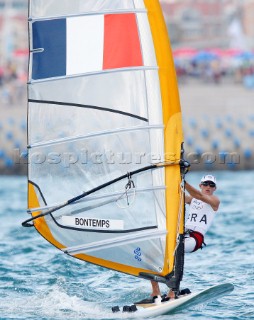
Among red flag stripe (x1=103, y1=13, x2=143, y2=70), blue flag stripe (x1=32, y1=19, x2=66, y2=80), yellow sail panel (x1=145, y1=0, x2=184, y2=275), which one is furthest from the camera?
blue flag stripe (x1=32, y1=19, x2=66, y2=80)

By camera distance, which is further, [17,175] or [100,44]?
[17,175]

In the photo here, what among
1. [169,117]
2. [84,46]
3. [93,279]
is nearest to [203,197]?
[169,117]

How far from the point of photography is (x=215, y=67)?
140 ft

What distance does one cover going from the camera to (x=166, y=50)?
920 centimetres

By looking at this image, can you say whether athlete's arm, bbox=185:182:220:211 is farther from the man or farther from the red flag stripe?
the red flag stripe

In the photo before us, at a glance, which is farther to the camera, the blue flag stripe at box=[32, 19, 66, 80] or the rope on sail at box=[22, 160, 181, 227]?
the blue flag stripe at box=[32, 19, 66, 80]

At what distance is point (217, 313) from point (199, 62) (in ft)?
118

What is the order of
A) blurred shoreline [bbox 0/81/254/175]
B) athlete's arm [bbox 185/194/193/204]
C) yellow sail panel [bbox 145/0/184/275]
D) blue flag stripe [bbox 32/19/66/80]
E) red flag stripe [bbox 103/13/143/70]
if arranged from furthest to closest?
1. blurred shoreline [bbox 0/81/254/175]
2. athlete's arm [bbox 185/194/193/204]
3. blue flag stripe [bbox 32/19/66/80]
4. red flag stripe [bbox 103/13/143/70]
5. yellow sail panel [bbox 145/0/184/275]

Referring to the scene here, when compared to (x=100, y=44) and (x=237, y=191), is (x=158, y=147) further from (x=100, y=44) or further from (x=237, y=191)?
(x=237, y=191)

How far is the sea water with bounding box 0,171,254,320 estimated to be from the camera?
9617 mm

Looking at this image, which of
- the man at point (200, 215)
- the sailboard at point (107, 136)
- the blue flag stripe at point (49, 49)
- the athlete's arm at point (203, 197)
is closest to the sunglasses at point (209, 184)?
the man at point (200, 215)

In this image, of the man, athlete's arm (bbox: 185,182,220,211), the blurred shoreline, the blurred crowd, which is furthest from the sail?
the blurred crowd

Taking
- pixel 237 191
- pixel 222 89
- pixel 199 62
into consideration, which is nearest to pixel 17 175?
pixel 237 191

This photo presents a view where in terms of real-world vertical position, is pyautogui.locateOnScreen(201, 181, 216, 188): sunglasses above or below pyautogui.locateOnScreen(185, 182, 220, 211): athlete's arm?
above
